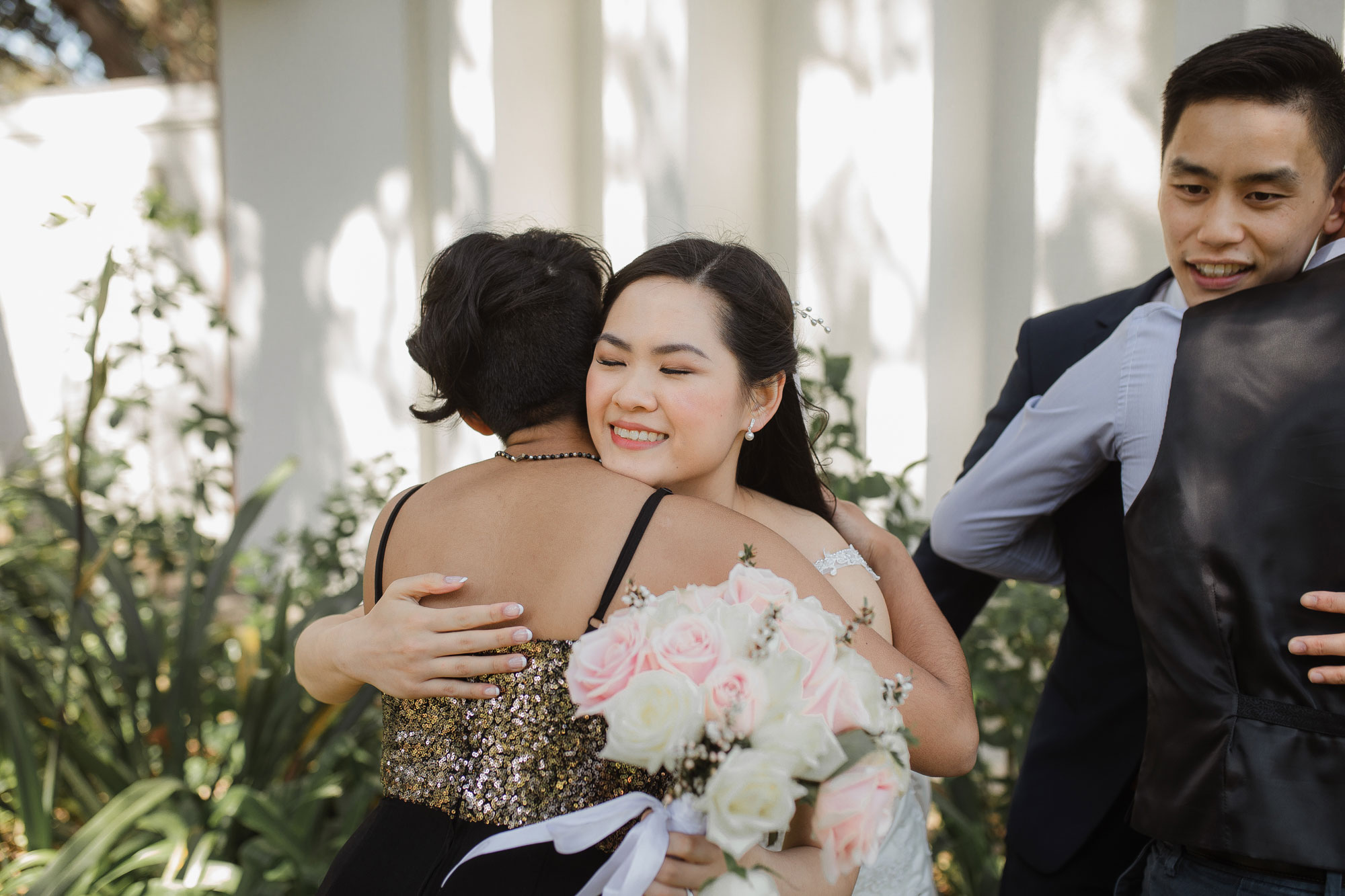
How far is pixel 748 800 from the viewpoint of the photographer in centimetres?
101

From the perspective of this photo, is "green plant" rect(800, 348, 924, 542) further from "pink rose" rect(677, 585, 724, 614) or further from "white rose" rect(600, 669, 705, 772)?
"white rose" rect(600, 669, 705, 772)

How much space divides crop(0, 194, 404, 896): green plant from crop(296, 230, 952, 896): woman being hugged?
1519 millimetres

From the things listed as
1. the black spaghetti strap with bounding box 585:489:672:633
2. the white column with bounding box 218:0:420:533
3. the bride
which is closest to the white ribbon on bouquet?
the black spaghetti strap with bounding box 585:489:672:633

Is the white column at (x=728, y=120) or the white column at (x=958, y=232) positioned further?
the white column at (x=728, y=120)

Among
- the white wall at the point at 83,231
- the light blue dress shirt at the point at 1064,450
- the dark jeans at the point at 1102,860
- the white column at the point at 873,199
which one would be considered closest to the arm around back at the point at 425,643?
the light blue dress shirt at the point at 1064,450

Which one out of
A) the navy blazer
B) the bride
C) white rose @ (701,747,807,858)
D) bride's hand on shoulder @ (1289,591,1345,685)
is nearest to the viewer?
white rose @ (701,747,807,858)

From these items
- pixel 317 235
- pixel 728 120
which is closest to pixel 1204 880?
pixel 728 120

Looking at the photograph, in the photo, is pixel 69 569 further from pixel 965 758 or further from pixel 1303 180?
pixel 1303 180

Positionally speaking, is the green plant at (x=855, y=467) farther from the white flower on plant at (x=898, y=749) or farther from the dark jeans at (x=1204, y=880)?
the white flower on plant at (x=898, y=749)

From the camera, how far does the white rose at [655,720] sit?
105cm

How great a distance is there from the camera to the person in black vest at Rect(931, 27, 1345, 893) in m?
1.30

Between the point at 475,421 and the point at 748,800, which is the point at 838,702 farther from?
the point at 475,421

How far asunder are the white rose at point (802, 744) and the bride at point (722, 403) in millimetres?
467

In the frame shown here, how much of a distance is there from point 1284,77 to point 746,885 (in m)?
1.46
